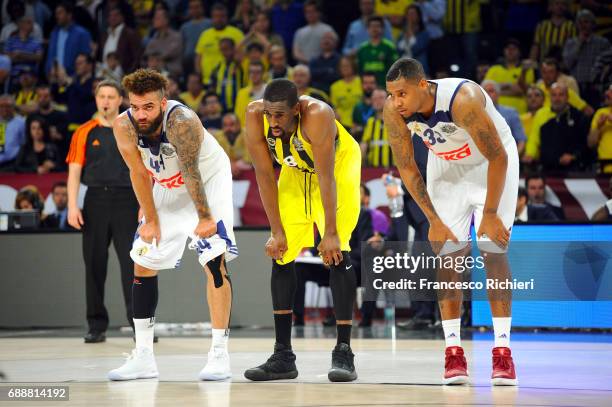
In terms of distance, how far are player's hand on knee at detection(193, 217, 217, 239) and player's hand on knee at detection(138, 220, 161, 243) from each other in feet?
0.88

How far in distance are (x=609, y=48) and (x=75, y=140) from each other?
7.19 meters

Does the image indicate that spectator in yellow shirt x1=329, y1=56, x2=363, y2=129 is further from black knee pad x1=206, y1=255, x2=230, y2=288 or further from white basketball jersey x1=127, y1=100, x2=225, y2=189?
black knee pad x1=206, y1=255, x2=230, y2=288

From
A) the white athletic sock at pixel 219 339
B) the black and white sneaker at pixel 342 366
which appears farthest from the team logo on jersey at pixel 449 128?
the white athletic sock at pixel 219 339

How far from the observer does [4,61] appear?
14.9 metres

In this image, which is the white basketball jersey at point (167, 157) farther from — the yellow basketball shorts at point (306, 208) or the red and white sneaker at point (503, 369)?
the red and white sneaker at point (503, 369)

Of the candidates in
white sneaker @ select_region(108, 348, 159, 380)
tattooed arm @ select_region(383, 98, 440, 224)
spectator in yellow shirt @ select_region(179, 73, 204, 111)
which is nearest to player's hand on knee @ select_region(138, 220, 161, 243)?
white sneaker @ select_region(108, 348, 159, 380)

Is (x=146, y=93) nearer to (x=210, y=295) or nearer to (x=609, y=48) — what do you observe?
(x=210, y=295)

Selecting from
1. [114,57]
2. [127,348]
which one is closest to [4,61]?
[114,57]

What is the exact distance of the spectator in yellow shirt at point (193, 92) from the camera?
44.6ft

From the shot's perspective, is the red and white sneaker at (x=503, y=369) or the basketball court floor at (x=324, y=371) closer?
the basketball court floor at (x=324, y=371)

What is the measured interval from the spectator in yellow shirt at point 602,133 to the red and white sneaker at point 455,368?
20.1ft

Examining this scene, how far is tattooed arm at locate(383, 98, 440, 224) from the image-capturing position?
5570 mm

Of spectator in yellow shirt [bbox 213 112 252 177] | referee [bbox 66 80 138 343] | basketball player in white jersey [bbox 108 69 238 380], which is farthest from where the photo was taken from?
spectator in yellow shirt [bbox 213 112 252 177]

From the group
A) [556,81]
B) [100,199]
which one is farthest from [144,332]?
[556,81]
